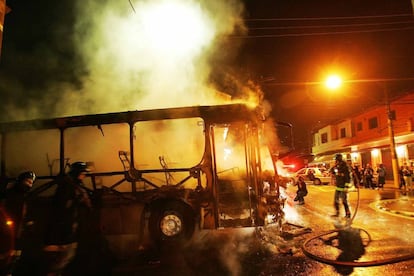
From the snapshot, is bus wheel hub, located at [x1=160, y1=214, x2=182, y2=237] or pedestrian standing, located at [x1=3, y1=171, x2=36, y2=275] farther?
bus wheel hub, located at [x1=160, y1=214, x2=182, y2=237]

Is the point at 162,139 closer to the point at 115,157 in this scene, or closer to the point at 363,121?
the point at 115,157

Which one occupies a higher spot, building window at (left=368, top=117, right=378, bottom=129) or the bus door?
building window at (left=368, top=117, right=378, bottom=129)

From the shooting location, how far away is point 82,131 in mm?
6996

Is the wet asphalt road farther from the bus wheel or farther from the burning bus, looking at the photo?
the burning bus

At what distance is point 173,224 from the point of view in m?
6.14

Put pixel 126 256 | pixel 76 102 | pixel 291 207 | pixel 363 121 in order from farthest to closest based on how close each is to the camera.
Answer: pixel 363 121, pixel 291 207, pixel 76 102, pixel 126 256

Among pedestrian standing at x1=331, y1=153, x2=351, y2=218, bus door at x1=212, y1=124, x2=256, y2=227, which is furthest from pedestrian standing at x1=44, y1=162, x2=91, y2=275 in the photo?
pedestrian standing at x1=331, y1=153, x2=351, y2=218

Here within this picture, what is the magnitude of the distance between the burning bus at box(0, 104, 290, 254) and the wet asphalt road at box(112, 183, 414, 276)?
1.56 feet

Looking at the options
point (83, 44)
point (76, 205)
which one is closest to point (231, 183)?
point (76, 205)

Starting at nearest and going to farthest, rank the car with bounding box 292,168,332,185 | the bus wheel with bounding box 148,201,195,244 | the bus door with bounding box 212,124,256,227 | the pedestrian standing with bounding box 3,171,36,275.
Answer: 1. the pedestrian standing with bounding box 3,171,36,275
2. the bus wheel with bounding box 148,201,195,244
3. the bus door with bounding box 212,124,256,227
4. the car with bounding box 292,168,332,185

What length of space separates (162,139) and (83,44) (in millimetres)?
5249

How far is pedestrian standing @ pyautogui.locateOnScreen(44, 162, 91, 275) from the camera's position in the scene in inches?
146

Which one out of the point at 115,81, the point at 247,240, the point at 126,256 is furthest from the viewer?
the point at 115,81

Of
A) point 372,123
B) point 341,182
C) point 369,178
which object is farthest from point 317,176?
point 341,182
